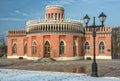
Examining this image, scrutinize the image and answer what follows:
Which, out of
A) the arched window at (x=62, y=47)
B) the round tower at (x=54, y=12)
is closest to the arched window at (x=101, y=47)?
the arched window at (x=62, y=47)

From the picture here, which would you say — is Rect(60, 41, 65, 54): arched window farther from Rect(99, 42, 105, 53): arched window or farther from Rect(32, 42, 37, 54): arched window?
Rect(99, 42, 105, 53): arched window

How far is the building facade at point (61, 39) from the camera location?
42469 mm

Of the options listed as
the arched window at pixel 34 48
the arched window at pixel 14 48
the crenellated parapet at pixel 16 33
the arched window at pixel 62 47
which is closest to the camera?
the arched window at pixel 62 47

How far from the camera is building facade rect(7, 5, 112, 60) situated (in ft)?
139

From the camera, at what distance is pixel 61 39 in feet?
141

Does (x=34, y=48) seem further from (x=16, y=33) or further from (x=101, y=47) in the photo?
(x=101, y=47)

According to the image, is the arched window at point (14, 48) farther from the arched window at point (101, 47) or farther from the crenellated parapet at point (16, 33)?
the arched window at point (101, 47)

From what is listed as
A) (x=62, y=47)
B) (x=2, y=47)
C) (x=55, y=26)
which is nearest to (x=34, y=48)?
(x=62, y=47)

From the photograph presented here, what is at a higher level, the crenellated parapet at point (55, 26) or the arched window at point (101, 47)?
the crenellated parapet at point (55, 26)

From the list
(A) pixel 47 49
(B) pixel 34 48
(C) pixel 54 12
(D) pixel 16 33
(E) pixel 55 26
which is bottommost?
(A) pixel 47 49

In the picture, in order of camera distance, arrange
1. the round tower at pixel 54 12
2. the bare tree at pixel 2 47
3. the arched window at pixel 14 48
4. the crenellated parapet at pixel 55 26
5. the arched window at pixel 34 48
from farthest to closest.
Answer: the bare tree at pixel 2 47
the arched window at pixel 14 48
the round tower at pixel 54 12
the arched window at pixel 34 48
the crenellated parapet at pixel 55 26

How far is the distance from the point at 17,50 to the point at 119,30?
92.3 feet

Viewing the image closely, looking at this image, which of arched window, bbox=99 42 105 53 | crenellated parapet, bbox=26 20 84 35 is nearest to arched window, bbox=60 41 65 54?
crenellated parapet, bbox=26 20 84 35

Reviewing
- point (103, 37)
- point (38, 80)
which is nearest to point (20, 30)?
point (103, 37)
